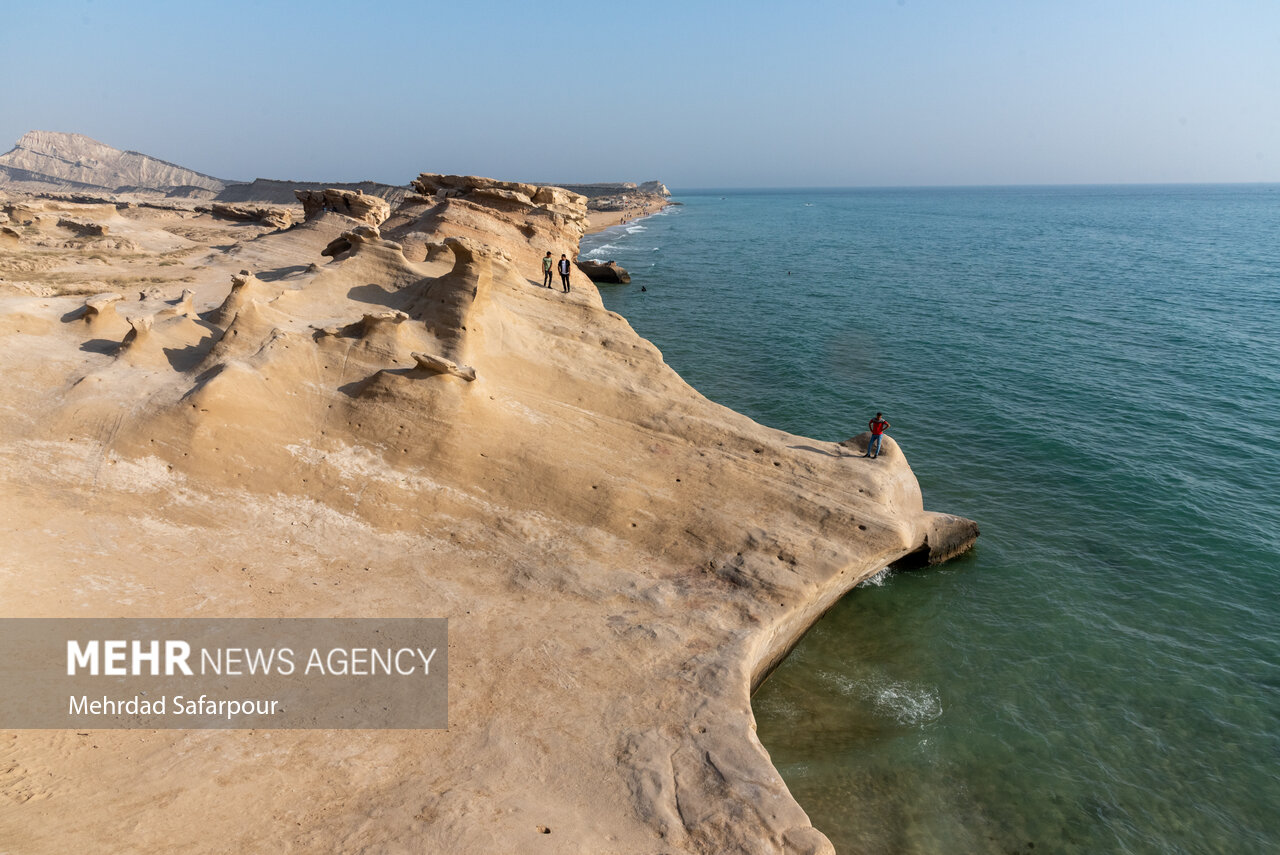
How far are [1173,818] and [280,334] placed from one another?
64.1 feet

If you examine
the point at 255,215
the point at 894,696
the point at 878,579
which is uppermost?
the point at 255,215

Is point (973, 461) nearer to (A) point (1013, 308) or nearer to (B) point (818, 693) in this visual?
(B) point (818, 693)

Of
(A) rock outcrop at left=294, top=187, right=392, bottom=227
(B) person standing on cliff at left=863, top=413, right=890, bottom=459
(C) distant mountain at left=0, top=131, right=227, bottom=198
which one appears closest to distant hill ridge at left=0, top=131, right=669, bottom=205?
(C) distant mountain at left=0, top=131, right=227, bottom=198

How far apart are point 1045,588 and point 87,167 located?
198128 mm

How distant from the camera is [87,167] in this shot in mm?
148500

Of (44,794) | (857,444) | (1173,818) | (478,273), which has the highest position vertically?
(478,273)

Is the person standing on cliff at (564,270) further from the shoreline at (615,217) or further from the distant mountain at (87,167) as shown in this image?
the distant mountain at (87,167)

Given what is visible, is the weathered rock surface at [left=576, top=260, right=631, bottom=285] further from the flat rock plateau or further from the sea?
the flat rock plateau

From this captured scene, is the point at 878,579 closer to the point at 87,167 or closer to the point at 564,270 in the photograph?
the point at 564,270

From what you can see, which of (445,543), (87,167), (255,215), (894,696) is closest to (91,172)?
(87,167)

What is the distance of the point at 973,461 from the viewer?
2245 cm

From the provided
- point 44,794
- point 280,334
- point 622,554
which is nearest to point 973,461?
point 622,554

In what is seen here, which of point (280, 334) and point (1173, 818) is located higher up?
point (280, 334)

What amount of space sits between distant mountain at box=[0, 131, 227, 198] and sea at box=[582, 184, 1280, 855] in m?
143
